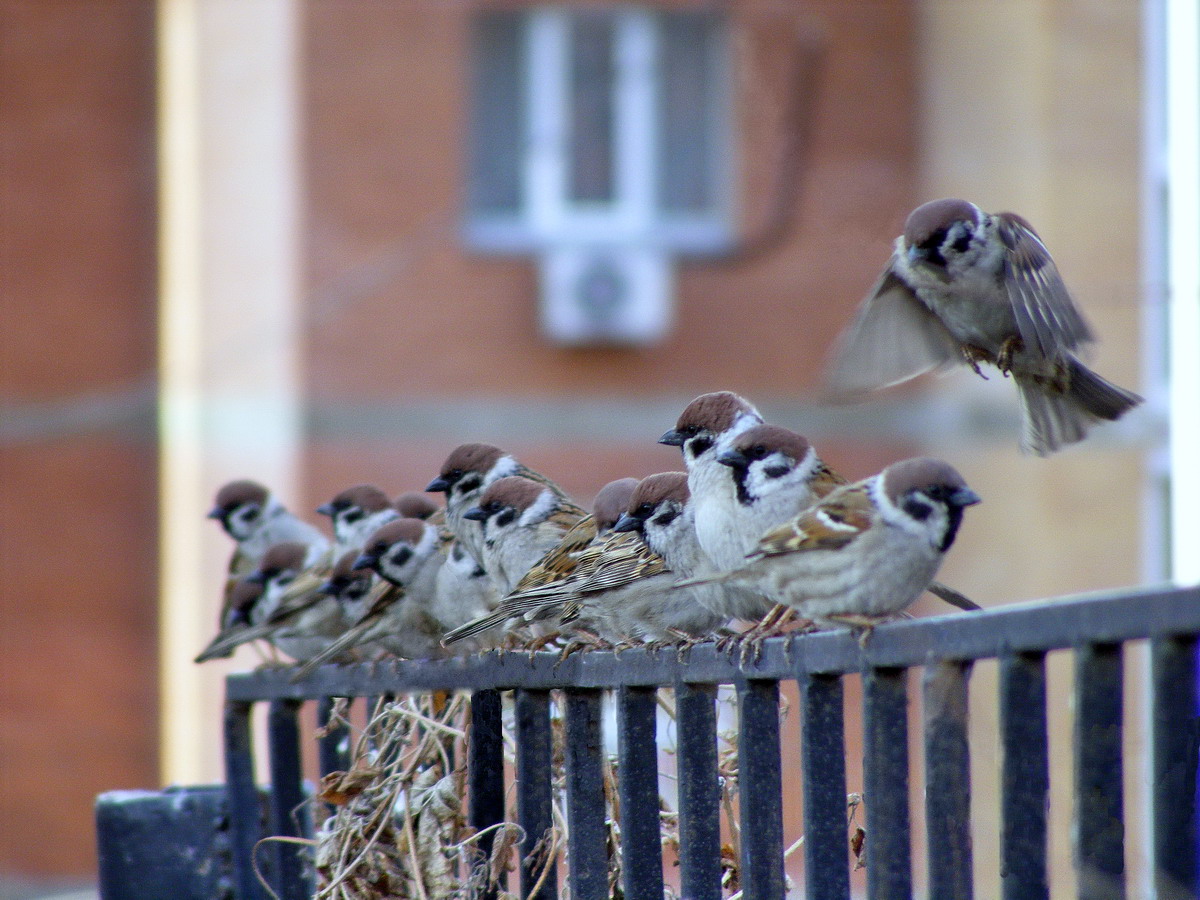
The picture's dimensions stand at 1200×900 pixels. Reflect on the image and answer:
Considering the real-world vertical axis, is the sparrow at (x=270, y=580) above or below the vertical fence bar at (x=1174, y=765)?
below

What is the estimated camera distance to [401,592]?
10.3 ft

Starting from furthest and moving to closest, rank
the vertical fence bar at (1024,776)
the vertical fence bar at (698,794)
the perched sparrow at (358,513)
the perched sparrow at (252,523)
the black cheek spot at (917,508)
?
the perched sparrow at (252,523) < the perched sparrow at (358,513) < the black cheek spot at (917,508) < the vertical fence bar at (698,794) < the vertical fence bar at (1024,776)

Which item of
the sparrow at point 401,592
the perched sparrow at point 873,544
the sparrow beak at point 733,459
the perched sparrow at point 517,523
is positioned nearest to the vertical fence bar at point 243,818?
the sparrow at point 401,592

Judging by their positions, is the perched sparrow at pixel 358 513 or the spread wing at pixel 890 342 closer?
the spread wing at pixel 890 342

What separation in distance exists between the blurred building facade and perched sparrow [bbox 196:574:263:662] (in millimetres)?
4200

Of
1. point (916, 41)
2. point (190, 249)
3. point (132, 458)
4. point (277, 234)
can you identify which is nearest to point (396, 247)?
point (277, 234)

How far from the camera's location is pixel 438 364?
8.15 meters

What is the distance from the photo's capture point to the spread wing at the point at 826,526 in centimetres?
183

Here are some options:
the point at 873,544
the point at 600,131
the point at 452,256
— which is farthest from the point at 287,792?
the point at 600,131

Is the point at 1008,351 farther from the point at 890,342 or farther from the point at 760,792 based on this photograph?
the point at 760,792

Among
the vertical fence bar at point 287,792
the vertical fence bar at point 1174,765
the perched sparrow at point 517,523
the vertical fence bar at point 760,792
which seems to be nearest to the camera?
the vertical fence bar at point 1174,765

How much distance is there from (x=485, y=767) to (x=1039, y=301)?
1011mm

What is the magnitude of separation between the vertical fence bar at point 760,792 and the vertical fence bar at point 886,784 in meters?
0.16

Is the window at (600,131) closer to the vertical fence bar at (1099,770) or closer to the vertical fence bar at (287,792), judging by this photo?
the vertical fence bar at (287,792)
